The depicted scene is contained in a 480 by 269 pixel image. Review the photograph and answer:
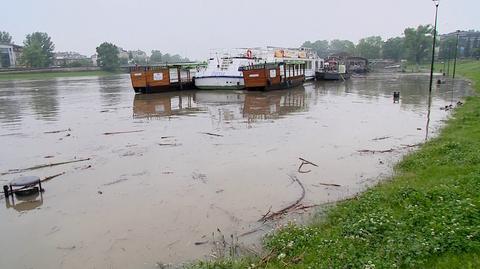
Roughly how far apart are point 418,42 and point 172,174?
109 m

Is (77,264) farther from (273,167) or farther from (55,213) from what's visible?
(273,167)

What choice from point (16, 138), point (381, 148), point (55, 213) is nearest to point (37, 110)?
point (16, 138)

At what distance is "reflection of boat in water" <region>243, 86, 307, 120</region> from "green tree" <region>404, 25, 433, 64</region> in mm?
90625

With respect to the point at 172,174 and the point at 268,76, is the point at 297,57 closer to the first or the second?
the point at 268,76

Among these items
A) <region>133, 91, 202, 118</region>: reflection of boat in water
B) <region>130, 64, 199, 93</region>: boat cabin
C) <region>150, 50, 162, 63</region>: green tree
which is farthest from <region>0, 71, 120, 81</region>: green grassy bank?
<region>150, 50, 162, 63</region>: green tree

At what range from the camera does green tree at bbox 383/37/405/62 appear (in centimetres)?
12028

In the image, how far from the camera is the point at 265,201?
7223 mm

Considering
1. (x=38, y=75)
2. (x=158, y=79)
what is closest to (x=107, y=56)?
(x=38, y=75)

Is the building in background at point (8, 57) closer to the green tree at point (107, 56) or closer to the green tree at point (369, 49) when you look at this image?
the green tree at point (107, 56)

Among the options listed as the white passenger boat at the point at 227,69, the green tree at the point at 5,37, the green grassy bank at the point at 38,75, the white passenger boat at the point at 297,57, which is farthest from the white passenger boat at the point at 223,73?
the green tree at the point at 5,37

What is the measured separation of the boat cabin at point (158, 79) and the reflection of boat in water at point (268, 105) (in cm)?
715

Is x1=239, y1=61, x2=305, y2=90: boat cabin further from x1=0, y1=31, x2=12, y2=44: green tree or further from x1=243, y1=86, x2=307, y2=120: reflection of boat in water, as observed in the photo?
x1=0, y1=31, x2=12, y2=44: green tree

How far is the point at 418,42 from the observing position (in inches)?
4067

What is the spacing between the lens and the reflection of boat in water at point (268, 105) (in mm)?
18531
